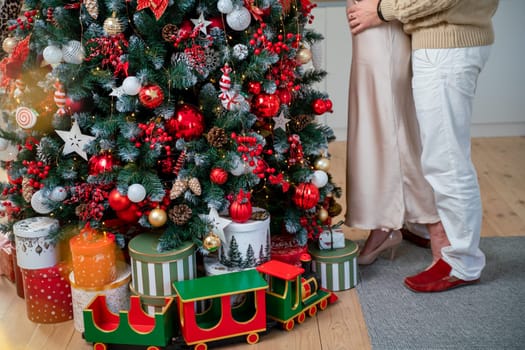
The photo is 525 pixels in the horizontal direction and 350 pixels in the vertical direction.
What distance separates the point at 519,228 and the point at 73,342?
1759mm

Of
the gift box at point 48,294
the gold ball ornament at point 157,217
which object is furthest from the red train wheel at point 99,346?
the gold ball ornament at point 157,217

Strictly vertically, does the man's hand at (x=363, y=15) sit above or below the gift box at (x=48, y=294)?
above

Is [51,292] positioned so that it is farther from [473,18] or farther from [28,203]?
[473,18]

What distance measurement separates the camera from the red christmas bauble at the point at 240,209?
204cm

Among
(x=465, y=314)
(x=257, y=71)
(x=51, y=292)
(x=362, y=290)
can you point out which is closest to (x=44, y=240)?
(x=51, y=292)

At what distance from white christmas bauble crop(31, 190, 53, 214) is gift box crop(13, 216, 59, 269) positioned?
0.04 metres

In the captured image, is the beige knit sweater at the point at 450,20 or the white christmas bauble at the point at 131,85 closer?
the white christmas bauble at the point at 131,85

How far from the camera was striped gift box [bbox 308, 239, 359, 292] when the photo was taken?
7.54 feet

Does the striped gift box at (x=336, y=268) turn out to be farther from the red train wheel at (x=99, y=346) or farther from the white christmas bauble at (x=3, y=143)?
the white christmas bauble at (x=3, y=143)

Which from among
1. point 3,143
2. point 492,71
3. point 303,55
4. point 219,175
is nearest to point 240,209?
point 219,175

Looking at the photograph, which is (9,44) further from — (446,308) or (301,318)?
(446,308)

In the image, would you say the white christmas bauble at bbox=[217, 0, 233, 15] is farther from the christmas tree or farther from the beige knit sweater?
the beige knit sweater

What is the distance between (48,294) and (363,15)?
1.31 m

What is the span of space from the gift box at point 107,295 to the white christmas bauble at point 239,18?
789mm
